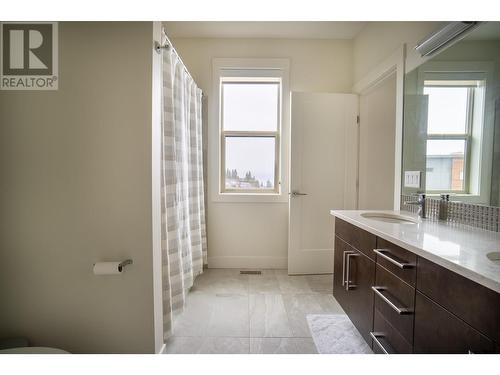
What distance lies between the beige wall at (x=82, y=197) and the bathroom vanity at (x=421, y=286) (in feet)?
3.89

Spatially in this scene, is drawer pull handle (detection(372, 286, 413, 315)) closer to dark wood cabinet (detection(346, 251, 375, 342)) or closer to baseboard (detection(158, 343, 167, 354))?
dark wood cabinet (detection(346, 251, 375, 342))

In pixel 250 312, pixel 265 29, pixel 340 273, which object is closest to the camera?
pixel 340 273

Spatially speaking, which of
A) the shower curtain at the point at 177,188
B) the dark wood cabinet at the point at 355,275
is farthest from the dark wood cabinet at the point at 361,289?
the shower curtain at the point at 177,188

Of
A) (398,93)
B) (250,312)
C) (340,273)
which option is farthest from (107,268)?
(398,93)

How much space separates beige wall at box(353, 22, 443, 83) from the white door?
363 mm

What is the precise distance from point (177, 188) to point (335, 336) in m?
1.46

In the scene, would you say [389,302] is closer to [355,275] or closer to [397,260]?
[397,260]

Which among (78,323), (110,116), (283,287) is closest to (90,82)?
(110,116)

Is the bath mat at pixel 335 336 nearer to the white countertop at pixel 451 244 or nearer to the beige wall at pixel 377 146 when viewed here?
the white countertop at pixel 451 244

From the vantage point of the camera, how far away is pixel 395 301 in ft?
3.70

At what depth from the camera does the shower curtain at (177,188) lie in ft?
4.92

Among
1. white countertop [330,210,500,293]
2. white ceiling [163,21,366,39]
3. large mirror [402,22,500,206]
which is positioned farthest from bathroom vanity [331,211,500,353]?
white ceiling [163,21,366,39]
